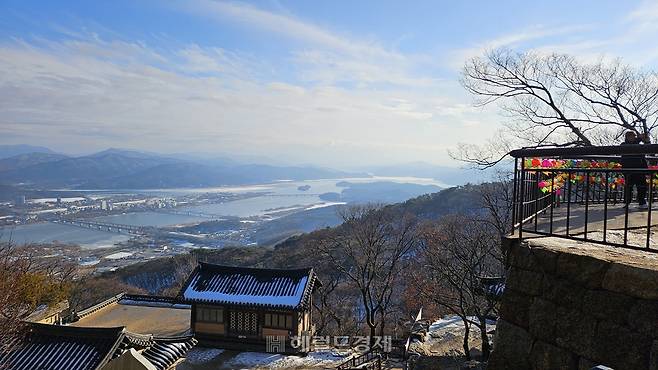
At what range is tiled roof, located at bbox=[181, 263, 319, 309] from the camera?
19.5 m

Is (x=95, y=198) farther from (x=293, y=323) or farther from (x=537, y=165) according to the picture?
(x=537, y=165)

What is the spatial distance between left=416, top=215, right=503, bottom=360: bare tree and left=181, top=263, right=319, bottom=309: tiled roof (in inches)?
226

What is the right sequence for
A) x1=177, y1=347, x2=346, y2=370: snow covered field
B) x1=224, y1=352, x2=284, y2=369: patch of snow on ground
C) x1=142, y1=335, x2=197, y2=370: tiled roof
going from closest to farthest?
x1=142, y1=335, x2=197, y2=370: tiled roof, x1=177, y1=347, x2=346, y2=370: snow covered field, x1=224, y1=352, x2=284, y2=369: patch of snow on ground

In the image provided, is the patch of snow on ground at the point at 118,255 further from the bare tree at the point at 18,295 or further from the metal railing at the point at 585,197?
the metal railing at the point at 585,197

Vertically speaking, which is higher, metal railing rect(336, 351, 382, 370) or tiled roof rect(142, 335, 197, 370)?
tiled roof rect(142, 335, 197, 370)

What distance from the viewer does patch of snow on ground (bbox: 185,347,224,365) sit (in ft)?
61.7

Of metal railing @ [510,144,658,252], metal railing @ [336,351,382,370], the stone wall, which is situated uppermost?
metal railing @ [510,144,658,252]

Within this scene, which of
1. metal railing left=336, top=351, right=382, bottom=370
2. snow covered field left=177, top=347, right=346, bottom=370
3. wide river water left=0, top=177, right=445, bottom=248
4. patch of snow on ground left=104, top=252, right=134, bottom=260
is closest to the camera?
metal railing left=336, top=351, right=382, bottom=370

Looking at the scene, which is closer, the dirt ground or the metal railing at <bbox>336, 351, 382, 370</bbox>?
the metal railing at <bbox>336, 351, 382, 370</bbox>

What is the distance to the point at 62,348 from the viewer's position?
1095 cm

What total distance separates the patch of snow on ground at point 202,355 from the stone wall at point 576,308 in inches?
706

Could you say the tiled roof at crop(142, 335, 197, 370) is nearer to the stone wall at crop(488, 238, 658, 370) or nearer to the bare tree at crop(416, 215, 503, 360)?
the bare tree at crop(416, 215, 503, 360)

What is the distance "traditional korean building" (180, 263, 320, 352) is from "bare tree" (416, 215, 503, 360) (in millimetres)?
5954

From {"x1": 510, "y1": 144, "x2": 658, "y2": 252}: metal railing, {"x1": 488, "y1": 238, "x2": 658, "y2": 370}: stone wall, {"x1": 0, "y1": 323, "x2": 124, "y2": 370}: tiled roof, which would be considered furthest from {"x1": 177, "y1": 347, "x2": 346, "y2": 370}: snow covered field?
{"x1": 488, "y1": 238, "x2": 658, "y2": 370}: stone wall
